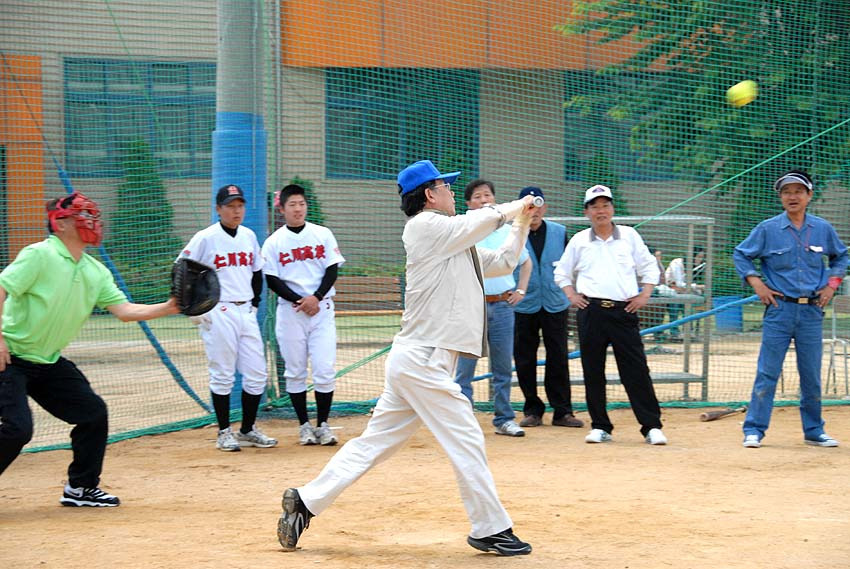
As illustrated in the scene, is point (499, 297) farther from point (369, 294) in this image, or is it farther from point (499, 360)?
point (369, 294)

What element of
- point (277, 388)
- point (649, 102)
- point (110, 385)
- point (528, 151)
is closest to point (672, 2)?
point (649, 102)

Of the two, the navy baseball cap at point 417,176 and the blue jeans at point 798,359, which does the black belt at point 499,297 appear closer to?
the blue jeans at point 798,359

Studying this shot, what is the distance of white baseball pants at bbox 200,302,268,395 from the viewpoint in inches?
318

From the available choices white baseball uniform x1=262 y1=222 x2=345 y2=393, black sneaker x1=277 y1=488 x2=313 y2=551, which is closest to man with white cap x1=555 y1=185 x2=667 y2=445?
white baseball uniform x1=262 y1=222 x2=345 y2=393

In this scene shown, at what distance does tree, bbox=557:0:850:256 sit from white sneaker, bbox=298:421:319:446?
16.6ft

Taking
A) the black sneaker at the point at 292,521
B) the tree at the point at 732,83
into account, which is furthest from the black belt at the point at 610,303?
the tree at the point at 732,83

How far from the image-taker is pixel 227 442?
27.1ft

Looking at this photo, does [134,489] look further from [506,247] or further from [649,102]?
[649,102]

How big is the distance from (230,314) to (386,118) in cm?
352

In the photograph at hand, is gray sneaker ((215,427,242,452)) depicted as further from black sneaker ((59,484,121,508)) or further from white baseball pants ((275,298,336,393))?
black sneaker ((59,484,121,508))

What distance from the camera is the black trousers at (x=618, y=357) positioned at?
320 inches

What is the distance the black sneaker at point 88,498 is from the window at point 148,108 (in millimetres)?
4635

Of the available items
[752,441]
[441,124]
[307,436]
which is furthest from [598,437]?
[441,124]

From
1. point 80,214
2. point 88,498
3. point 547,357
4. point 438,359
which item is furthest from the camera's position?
point 547,357
